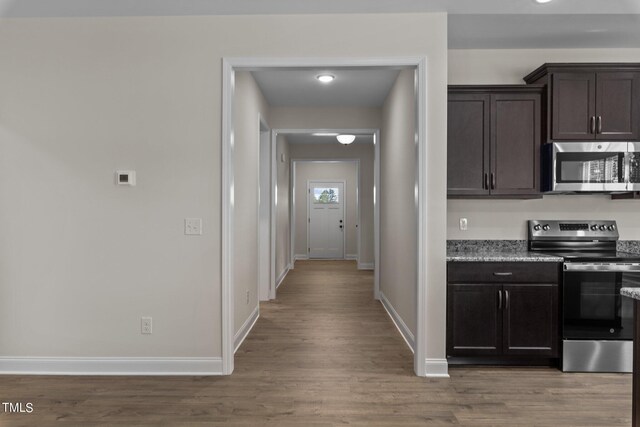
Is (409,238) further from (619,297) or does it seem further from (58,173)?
(58,173)

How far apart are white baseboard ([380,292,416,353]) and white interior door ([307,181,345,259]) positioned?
16.4 feet

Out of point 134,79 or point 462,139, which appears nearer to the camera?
point 134,79

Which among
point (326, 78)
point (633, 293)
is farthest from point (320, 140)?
point (633, 293)

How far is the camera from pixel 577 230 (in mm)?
3594

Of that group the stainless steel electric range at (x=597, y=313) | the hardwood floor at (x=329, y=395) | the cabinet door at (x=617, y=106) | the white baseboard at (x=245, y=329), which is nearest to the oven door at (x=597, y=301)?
the stainless steel electric range at (x=597, y=313)

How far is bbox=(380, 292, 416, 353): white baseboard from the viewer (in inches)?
139

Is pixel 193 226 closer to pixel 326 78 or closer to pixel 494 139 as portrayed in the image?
pixel 326 78

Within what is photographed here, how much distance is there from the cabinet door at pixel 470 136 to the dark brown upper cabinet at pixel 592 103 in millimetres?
511

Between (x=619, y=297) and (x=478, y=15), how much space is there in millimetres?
2362

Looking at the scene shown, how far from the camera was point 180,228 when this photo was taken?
3.02 m

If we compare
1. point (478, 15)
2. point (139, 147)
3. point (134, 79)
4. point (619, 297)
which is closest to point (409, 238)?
point (619, 297)

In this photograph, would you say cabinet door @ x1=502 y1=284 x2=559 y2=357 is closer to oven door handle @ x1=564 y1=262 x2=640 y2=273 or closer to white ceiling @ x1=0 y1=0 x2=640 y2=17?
oven door handle @ x1=564 y1=262 x2=640 y2=273

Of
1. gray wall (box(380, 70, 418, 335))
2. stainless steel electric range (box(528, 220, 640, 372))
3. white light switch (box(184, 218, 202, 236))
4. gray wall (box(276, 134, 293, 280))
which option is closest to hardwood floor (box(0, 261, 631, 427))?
stainless steel electric range (box(528, 220, 640, 372))

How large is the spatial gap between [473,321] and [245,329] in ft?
6.87
